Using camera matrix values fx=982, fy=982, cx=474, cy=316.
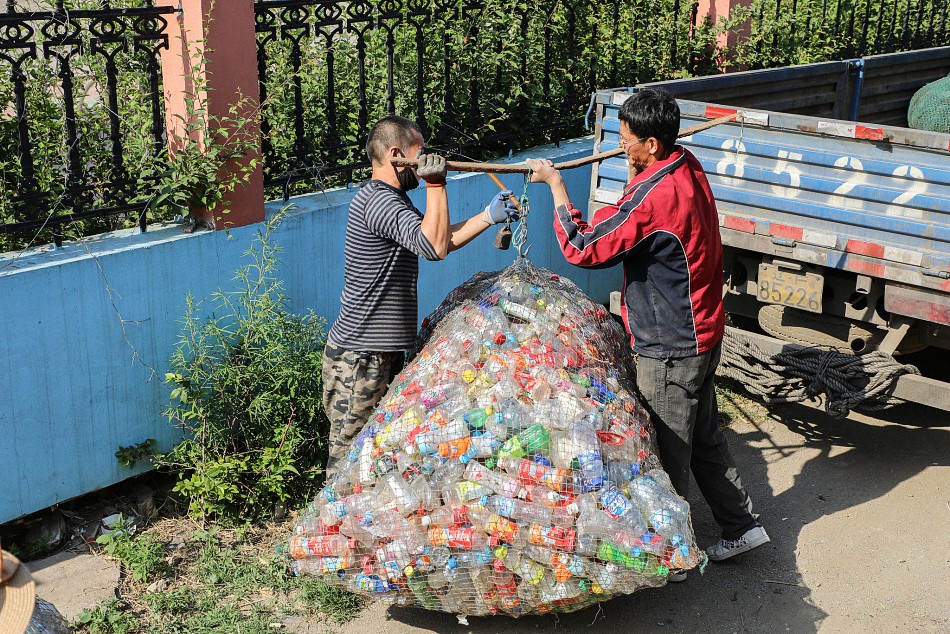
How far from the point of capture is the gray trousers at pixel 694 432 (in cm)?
401

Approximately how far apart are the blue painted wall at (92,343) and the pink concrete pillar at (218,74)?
0.19m

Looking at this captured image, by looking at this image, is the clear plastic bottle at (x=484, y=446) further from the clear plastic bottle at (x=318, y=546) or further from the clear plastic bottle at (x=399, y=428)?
the clear plastic bottle at (x=318, y=546)

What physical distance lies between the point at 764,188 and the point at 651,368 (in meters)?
1.53

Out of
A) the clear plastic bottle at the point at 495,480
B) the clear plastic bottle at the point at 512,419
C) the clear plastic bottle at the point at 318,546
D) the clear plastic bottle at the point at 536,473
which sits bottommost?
the clear plastic bottle at the point at 318,546

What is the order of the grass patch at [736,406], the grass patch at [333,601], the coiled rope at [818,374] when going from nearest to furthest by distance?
the grass patch at [333,601] < the coiled rope at [818,374] < the grass patch at [736,406]

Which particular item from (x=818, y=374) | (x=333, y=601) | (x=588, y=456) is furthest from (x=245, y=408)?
(x=818, y=374)

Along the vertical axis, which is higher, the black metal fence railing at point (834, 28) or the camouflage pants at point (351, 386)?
the black metal fence railing at point (834, 28)

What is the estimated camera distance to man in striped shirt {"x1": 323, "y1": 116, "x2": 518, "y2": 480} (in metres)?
3.83

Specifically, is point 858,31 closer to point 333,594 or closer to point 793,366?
point 793,366

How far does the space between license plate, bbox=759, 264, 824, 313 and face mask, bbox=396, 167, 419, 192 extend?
6.56ft

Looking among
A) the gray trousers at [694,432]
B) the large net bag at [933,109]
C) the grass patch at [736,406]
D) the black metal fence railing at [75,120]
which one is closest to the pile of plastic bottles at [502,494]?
the gray trousers at [694,432]

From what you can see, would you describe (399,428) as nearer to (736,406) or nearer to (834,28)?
(736,406)

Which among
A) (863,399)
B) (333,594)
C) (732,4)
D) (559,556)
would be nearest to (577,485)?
(559,556)

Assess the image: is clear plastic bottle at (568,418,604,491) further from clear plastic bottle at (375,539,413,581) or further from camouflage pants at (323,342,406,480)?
camouflage pants at (323,342,406,480)
